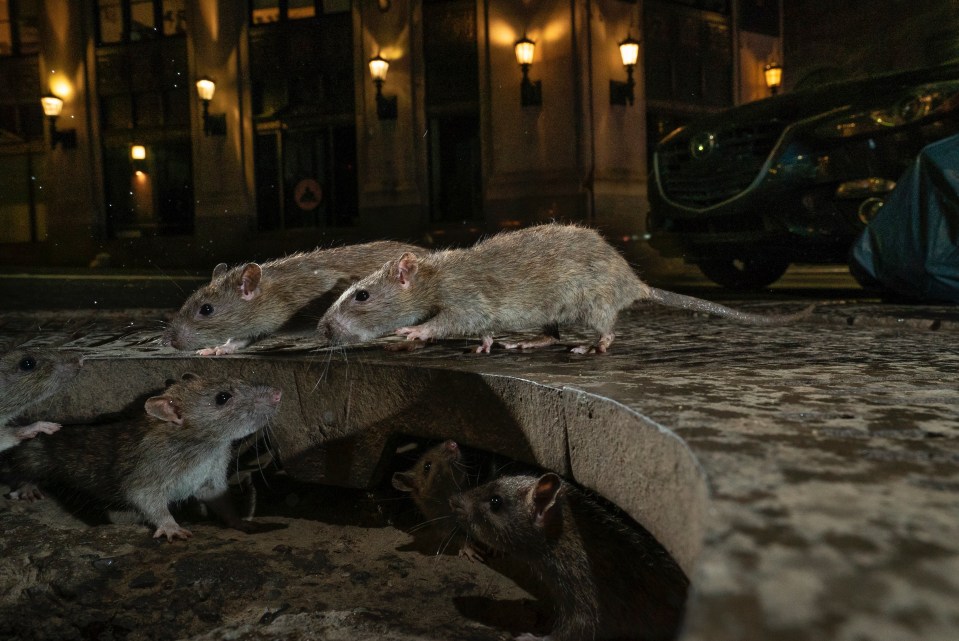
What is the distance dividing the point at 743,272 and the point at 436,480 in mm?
5262

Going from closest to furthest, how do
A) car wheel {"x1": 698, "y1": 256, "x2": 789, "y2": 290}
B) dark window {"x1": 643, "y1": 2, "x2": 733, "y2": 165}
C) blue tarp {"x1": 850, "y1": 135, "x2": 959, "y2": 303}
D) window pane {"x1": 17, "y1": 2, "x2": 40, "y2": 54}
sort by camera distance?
blue tarp {"x1": 850, "y1": 135, "x2": 959, "y2": 303}, car wheel {"x1": 698, "y1": 256, "x2": 789, "y2": 290}, dark window {"x1": 643, "y1": 2, "x2": 733, "y2": 165}, window pane {"x1": 17, "y1": 2, "x2": 40, "y2": 54}

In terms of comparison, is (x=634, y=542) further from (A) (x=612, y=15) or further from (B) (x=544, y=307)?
(A) (x=612, y=15)

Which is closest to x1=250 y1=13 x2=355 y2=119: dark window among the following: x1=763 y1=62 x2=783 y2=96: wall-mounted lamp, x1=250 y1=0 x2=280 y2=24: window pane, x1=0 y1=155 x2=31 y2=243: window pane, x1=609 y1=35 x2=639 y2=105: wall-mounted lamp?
x1=250 y1=0 x2=280 y2=24: window pane

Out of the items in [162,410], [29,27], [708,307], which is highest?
[29,27]

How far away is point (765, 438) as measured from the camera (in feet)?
5.26

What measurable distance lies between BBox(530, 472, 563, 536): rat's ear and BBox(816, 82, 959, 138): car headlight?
4.50 m

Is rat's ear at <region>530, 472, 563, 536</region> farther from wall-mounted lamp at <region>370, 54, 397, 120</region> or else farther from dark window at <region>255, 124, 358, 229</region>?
wall-mounted lamp at <region>370, 54, 397, 120</region>

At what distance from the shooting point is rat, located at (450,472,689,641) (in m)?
2.40

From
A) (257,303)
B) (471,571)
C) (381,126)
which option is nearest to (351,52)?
(381,126)

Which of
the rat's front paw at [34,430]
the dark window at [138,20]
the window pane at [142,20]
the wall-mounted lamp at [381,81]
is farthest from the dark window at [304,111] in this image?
the rat's front paw at [34,430]

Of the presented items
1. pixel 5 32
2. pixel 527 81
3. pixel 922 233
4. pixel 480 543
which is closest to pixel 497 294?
pixel 480 543

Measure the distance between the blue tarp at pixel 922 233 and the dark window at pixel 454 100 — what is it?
8.42 metres

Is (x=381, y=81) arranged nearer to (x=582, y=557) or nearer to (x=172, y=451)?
(x=172, y=451)

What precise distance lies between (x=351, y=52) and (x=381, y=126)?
1307 millimetres
